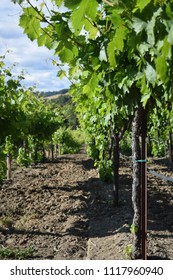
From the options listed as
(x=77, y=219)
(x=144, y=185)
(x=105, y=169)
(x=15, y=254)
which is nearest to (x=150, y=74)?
(x=144, y=185)

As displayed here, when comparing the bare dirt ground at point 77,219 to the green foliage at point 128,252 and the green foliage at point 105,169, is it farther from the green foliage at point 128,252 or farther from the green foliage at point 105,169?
the green foliage at point 105,169

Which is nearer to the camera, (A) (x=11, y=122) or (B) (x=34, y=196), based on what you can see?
(A) (x=11, y=122)

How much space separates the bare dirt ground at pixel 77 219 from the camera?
5.55 meters

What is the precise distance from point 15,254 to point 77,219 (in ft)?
7.04

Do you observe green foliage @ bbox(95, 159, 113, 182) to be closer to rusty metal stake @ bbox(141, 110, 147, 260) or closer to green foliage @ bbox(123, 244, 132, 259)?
green foliage @ bbox(123, 244, 132, 259)

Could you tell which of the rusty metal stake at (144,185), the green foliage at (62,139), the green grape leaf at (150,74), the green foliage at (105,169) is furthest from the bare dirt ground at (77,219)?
the green foliage at (62,139)

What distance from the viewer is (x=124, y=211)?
298 inches

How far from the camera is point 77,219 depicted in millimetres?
7352

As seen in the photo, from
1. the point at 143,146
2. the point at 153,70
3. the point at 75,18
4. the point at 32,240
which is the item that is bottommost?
the point at 32,240

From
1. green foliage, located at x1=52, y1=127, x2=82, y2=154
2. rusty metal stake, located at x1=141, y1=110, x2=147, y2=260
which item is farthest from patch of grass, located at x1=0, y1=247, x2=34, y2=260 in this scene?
green foliage, located at x1=52, y1=127, x2=82, y2=154

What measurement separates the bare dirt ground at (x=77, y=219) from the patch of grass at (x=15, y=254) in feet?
0.31
